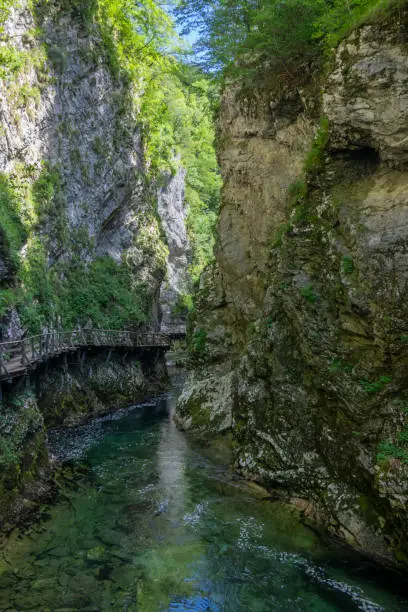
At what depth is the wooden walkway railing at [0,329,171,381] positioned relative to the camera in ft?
48.9

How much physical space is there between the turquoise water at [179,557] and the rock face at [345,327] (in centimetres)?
89

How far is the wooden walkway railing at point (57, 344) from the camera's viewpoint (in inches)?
587

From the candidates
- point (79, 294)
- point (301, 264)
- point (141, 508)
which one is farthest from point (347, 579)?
point (79, 294)

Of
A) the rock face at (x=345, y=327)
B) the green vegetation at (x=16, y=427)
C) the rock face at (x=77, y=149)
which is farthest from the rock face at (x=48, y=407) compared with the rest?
the rock face at (x=345, y=327)

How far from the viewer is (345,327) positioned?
10.9 metres

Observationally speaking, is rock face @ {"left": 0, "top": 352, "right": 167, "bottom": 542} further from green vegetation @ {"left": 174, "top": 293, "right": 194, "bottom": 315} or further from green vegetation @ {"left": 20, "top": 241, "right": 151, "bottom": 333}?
green vegetation @ {"left": 174, "top": 293, "right": 194, "bottom": 315}

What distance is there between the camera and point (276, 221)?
1731cm

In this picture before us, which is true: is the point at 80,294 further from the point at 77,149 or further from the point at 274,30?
the point at 274,30

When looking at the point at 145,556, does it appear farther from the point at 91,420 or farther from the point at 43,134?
the point at 43,134

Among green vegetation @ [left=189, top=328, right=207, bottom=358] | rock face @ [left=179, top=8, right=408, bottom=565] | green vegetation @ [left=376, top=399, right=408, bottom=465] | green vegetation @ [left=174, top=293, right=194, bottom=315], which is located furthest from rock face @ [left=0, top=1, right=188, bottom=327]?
green vegetation @ [left=376, top=399, right=408, bottom=465]

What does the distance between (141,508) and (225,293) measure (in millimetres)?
10168

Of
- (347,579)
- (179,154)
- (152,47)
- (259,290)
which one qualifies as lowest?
(347,579)

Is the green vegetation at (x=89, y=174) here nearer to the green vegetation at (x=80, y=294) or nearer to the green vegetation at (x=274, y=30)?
the green vegetation at (x=80, y=294)

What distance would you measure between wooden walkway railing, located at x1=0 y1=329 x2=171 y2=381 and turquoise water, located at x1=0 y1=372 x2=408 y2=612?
3.70m
